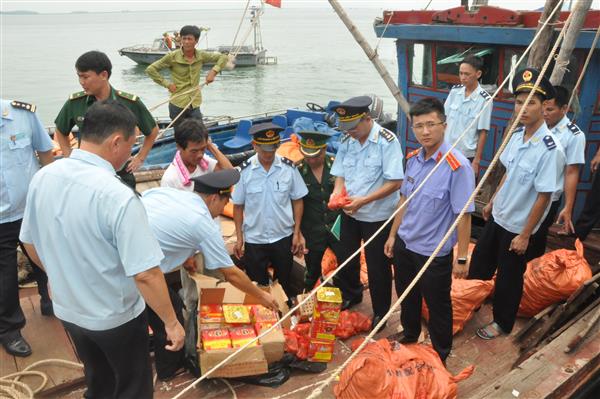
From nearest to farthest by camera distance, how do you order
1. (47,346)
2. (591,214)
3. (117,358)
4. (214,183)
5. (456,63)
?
(117,358)
(214,183)
(47,346)
(591,214)
(456,63)

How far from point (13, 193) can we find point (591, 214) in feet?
15.9

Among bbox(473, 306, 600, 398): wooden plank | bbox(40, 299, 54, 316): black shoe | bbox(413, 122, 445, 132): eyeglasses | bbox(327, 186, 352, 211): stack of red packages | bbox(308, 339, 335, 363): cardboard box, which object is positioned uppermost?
bbox(413, 122, 445, 132): eyeglasses

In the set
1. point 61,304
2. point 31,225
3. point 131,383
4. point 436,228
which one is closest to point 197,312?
point 131,383

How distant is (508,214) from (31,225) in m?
2.92

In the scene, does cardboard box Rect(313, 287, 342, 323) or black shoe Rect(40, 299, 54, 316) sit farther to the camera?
black shoe Rect(40, 299, 54, 316)

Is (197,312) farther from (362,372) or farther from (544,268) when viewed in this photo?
(544,268)

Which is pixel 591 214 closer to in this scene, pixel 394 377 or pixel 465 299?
pixel 465 299

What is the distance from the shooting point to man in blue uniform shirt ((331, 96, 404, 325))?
343 cm

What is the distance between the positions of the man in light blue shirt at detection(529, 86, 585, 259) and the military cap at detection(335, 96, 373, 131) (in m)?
1.50

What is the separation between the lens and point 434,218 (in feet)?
9.70

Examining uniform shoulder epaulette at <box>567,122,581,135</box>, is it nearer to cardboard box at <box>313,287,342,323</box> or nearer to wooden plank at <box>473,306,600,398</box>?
wooden plank at <box>473,306,600,398</box>

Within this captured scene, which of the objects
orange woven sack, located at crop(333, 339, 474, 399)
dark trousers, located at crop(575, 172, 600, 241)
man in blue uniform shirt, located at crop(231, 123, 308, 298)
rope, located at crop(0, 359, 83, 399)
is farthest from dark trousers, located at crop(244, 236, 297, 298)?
dark trousers, located at crop(575, 172, 600, 241)

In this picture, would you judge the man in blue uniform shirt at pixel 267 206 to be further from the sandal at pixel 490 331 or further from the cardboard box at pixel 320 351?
the sandal at pixel 490 331

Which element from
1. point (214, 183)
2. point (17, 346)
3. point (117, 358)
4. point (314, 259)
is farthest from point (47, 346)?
point (314, 259)
